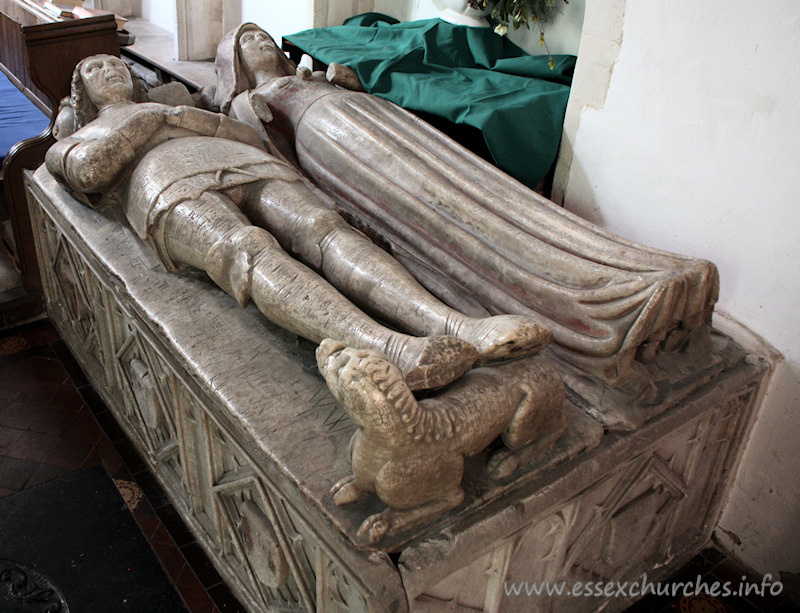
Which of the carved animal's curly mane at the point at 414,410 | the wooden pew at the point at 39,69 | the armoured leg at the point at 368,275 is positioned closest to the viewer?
the carved animal's curly mane at the point at 414,410

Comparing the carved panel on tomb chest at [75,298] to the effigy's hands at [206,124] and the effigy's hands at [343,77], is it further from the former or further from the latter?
the effigy's hands at [343,77]

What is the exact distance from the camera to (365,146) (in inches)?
100

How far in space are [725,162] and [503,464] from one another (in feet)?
3.76

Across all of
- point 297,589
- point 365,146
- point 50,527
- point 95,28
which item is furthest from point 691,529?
point 95,28

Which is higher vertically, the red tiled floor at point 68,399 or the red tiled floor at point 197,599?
the red tiled floor at point 68,399

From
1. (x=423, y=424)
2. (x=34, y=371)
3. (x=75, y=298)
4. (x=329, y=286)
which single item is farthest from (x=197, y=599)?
(x=34, y=371)

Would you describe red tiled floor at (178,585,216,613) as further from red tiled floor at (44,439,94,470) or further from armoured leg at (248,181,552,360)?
armoured leg at (248,181,552,360)

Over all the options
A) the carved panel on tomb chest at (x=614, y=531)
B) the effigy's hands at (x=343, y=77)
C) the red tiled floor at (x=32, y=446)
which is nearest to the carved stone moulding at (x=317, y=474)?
the carved panel on tomb chest at (x=614, y=531)

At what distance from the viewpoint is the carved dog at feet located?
1.44 meters

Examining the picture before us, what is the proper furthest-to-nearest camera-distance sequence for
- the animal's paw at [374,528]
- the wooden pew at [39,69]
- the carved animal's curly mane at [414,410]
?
the wooden pew at [39,69], the animal's paw at [374,528], the carved animal's curly mane at [414,410]

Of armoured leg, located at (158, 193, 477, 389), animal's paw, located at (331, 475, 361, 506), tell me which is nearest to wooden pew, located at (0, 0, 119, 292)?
armoured leg, located at (158, 193, 477, 389)

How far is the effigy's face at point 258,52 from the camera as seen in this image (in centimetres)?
299

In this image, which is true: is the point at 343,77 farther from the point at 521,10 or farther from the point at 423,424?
the point at 423,424

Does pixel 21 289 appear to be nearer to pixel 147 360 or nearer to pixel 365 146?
pixel 147 360
